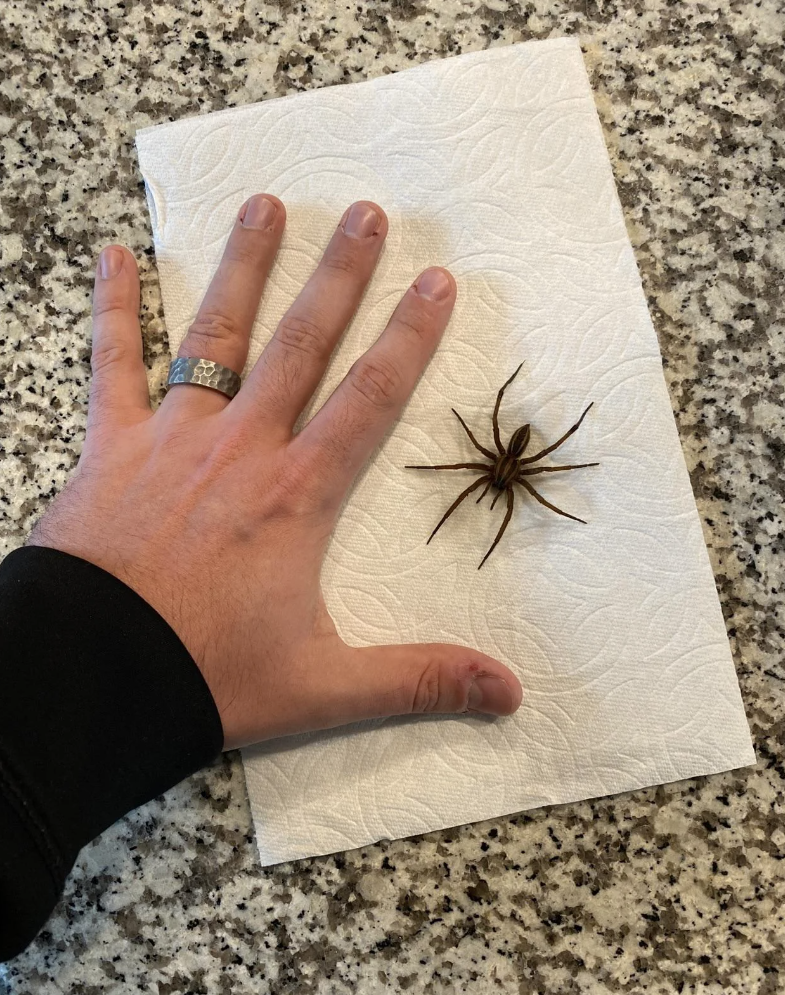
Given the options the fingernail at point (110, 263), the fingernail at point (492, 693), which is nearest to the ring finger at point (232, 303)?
the fingernail at point (110, 263)

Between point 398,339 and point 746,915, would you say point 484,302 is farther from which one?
point 746,915

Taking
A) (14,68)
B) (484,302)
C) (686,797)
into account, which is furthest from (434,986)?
(14,68)

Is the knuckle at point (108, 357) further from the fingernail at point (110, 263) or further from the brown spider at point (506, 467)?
the brown spider at point (506, 467)

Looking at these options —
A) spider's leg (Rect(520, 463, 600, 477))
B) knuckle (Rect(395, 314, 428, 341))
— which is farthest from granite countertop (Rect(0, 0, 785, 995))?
knuckle (Rect(395, 314, 428, 341))

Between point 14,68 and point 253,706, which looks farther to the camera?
point 14,68

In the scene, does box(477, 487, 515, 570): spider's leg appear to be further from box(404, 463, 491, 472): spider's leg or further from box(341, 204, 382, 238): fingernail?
box(341, 204, 382, 238): fingernail

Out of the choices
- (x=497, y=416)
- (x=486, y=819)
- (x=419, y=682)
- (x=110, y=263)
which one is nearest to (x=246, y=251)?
(x=110, y=263)
